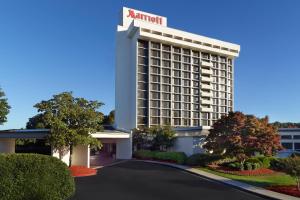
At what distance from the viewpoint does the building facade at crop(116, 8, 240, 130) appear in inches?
3794

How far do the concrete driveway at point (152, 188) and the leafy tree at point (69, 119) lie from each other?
17.1 feet

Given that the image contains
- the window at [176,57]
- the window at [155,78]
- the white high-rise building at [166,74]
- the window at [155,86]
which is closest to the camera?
the white high-rise building at [166,74]

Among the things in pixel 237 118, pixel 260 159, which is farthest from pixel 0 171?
pixel 260 159

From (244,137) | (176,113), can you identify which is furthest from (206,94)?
(244,137)

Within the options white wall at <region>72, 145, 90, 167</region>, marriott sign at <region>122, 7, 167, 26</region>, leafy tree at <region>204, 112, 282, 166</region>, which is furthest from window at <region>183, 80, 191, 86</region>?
white wall at <region>72, 145, 90, 167</region>

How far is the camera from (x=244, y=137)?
40438 mm

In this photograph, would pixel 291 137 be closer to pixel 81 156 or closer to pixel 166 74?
pixel 166 74

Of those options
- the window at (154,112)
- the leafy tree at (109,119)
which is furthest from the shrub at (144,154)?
the leafy tree at (109,119)

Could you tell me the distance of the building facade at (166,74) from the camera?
96375 mm

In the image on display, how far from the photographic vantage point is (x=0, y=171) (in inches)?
717

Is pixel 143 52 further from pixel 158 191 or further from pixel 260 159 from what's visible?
pixel 158 191

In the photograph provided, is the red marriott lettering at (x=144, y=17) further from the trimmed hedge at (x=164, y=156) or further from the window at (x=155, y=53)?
the trimmed hedge at (x=164, y=156)

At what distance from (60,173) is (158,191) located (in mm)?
9303

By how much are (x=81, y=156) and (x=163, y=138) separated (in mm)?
20397
